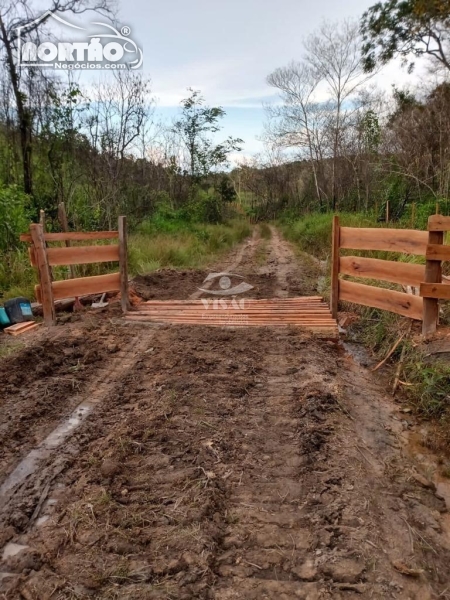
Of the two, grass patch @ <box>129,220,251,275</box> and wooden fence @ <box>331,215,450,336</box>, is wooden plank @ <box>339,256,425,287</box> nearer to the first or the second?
wooden fence @ <box>331,215,450,336</box>

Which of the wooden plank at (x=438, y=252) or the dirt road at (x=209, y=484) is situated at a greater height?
the wooden plank at (x=438, y=252)

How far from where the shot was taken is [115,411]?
3250 millimetres

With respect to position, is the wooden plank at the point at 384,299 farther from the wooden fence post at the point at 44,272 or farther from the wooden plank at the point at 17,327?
the wooden plank at the point at 17,327

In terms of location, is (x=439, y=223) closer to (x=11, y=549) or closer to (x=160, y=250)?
(x=11, y=549)

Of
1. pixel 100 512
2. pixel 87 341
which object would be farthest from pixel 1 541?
pixel 87 341

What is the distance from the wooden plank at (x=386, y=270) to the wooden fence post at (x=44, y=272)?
12.2 feet

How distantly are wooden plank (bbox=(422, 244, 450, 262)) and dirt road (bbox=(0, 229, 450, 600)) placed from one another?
4.38 ft

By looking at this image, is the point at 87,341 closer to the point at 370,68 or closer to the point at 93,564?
the point at 93,564

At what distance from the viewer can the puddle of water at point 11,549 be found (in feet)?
6.27

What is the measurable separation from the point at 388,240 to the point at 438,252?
688 millimetres

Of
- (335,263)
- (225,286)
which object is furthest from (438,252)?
(225,286)

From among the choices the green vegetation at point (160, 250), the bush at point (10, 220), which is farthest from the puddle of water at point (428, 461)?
the bush at point (10, 220)

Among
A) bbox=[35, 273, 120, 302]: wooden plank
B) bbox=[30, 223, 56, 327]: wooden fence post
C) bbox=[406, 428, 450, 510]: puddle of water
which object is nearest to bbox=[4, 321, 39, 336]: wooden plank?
bbox=[30, 223, 56, 327]: wooden fence post

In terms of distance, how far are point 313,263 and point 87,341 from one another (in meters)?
7.78
